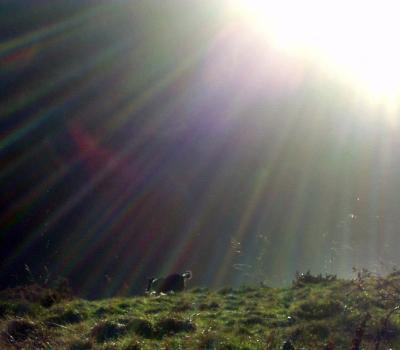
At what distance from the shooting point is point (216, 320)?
6.34 meters

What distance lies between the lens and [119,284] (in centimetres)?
1288

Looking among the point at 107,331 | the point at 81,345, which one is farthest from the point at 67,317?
the point at 81,345

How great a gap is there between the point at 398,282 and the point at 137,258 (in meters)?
8.95

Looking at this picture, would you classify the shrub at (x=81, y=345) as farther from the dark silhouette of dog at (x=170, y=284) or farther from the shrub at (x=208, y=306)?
the dark silhouette of dog at (x=170, y=284)

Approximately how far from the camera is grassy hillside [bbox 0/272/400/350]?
4.85 meters

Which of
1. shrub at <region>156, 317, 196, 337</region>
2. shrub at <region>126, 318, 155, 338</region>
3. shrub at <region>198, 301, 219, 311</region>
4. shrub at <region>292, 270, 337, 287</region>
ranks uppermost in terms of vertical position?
shrub at <region>292, 270, 337, 287</region>

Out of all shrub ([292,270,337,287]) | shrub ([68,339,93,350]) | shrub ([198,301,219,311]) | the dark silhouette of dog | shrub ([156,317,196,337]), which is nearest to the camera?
shrub ([68,339,93,350])

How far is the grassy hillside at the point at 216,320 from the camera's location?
4.85 m

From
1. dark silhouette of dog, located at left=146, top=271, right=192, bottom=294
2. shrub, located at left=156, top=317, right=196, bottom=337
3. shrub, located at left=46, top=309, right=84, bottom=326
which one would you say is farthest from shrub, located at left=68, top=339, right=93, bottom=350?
dark silhouette of dog, located at left=146, top=271, right=192, bottom=294

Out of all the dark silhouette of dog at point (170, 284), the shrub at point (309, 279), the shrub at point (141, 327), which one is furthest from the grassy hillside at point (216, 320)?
the dark silhouette of dog at point (170, 284)

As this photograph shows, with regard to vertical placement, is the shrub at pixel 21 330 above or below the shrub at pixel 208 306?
below

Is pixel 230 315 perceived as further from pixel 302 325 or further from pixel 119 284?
pixel 119 284

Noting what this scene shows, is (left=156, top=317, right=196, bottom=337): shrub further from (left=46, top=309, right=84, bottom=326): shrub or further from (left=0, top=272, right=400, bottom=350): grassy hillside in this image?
(left=46, top=309, right=84, bottom=326): shrub

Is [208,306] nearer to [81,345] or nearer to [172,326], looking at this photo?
[172,326]
